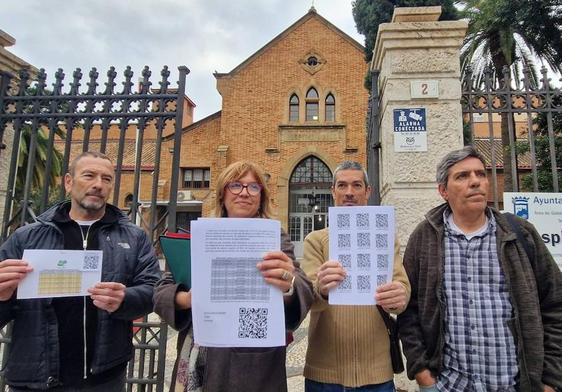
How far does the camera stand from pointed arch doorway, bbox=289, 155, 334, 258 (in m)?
19.5

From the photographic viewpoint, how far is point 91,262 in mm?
2082

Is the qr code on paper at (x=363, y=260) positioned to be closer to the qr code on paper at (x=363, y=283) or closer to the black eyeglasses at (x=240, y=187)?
the qr code on paper at (x=363, y=283)

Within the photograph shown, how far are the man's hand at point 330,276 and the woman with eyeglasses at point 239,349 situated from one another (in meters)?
0.07

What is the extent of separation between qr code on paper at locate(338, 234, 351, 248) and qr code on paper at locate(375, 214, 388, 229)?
153 millimetres

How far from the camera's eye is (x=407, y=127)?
354cm

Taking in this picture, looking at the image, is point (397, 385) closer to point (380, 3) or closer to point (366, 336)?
point (366, 336)

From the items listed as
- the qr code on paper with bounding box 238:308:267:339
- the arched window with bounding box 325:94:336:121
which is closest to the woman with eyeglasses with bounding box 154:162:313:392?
the qr code on paper with bounding box 238:308:267:339

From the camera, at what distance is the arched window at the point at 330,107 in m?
19.9

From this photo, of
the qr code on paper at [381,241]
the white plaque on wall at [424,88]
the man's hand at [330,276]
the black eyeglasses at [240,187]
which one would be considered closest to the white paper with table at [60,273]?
the black eyeglasses at [240,187]

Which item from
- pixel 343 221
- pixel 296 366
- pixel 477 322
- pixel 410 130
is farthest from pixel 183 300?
pixel 296 366

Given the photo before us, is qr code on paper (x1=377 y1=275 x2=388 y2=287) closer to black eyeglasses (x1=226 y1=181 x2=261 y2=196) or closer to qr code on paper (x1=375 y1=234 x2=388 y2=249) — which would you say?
qr code on paper (x1=375 y1=234 x2=388 y2=249)

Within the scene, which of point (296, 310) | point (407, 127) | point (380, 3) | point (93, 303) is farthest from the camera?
point (380, 3)

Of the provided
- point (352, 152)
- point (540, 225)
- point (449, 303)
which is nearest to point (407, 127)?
point (540, 225)

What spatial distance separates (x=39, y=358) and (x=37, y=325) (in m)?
0.17
